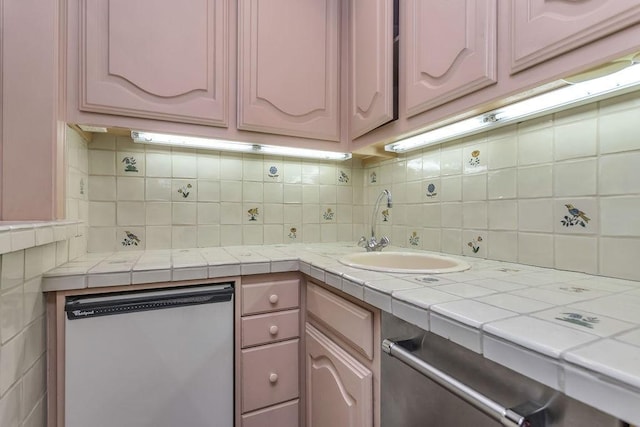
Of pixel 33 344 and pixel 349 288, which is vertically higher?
pixel 349 288

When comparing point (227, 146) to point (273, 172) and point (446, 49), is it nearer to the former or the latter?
point (273, 172)

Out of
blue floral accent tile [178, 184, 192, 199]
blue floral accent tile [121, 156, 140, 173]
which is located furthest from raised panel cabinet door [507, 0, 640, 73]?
blue floral accent tile [121, 156, 140, 173]

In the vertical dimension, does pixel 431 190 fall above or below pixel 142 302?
above

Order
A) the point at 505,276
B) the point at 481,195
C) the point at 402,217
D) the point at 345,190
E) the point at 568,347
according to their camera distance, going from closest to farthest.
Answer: the point at 568,347 → the point at 505,276 → the point at 481,195 → the point at 402,217 → the point at 345,190

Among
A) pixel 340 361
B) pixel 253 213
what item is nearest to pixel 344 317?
pixel 340 361

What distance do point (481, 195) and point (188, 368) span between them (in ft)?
4.00

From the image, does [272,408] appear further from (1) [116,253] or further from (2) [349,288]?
(1) [116,253]

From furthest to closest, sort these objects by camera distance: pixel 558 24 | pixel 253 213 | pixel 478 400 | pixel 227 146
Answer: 1. pixel 253 213
2. pixel 227 146
3. pixel 558 24
4. pixel 478 400

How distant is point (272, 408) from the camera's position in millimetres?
1127

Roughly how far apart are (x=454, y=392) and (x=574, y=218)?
663 millimetres

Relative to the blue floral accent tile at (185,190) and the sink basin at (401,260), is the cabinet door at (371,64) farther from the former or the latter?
the blue floral accent tile at (185,190)

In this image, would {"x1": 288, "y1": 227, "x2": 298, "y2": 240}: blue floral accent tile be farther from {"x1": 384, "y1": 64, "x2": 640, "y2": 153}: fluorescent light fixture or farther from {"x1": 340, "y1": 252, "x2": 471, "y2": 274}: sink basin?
{"x1": 384, "y1": 64, "x2": 640, "y2": 153}: fluorescent light fixture

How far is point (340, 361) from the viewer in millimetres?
889

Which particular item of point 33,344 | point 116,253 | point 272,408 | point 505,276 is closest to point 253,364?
point 272,408
